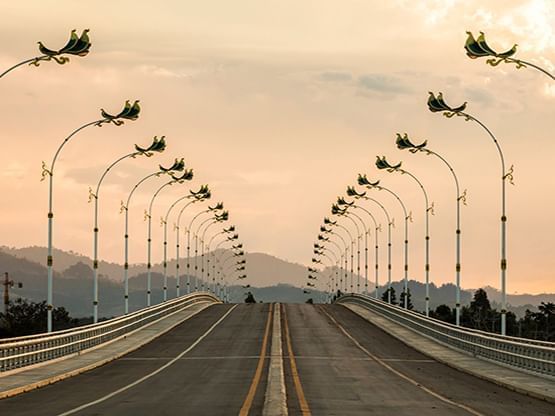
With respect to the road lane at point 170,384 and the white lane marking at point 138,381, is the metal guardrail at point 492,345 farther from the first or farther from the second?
the white lane marking at point 138,381

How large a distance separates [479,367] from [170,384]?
49.6ft

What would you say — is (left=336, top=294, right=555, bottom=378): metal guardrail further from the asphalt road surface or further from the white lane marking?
the white lane marking

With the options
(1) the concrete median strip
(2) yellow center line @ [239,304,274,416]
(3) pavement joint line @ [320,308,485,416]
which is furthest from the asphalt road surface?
(1) the concrete median strip

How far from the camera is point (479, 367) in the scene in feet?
151

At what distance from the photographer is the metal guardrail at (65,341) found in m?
39.8

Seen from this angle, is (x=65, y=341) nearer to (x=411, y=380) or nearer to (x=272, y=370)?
(x=272, y=370)

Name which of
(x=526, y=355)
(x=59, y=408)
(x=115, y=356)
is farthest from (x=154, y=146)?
(x=59, y=408)

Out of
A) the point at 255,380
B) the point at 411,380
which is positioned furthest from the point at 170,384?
the point at 411,380

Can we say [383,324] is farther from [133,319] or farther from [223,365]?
[223,365]

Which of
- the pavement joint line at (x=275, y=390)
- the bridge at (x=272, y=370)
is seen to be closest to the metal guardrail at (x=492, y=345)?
the bridge at (x=272, y=370)

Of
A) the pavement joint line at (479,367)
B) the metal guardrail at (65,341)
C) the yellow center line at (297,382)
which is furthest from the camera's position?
the metal guardrail at (65,341)

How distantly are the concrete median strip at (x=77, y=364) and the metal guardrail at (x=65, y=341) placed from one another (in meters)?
0.36

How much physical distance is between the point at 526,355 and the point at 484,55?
38.5 ft

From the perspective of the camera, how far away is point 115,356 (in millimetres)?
51531
